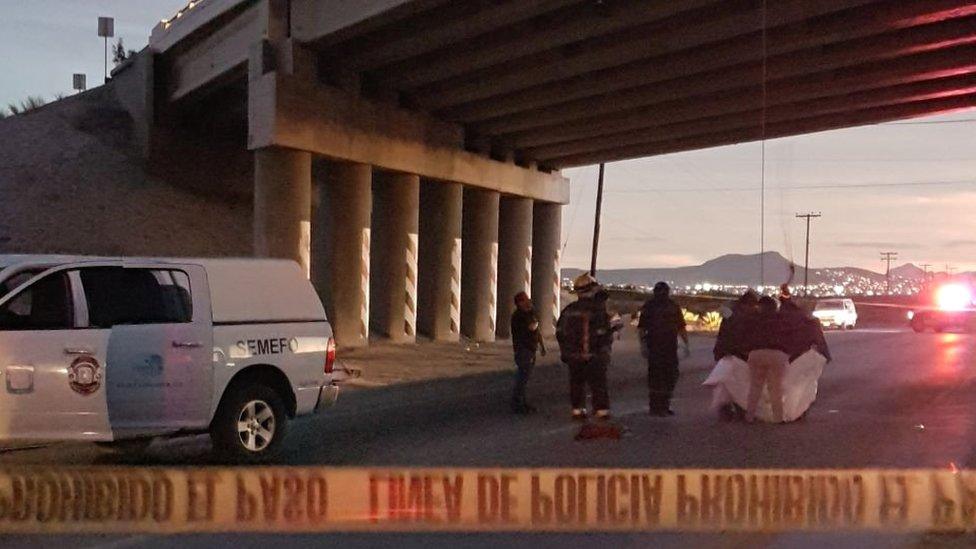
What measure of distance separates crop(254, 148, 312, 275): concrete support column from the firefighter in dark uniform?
1235cm

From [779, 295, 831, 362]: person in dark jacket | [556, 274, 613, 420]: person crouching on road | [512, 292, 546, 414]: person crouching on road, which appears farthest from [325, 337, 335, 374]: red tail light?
[779, 295, 831, 362]: person in dark jacket

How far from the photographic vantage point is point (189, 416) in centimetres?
1023

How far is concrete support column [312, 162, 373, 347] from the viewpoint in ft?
91.6

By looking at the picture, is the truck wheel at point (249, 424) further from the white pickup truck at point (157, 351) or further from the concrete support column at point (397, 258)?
the concrete support column at point (397, 258)

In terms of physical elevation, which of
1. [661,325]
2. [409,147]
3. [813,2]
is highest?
[813,2]

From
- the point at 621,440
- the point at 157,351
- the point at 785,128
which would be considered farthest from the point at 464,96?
the point at 157,351

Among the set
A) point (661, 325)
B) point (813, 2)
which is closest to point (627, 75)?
point (813, 2)

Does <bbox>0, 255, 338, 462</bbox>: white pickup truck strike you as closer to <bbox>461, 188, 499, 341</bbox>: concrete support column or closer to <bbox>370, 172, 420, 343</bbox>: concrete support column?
<bbox>370, 172, 420, 343</bbox>: concrete support column

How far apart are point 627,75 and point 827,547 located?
19.8 m

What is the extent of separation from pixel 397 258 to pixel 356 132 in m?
4.61

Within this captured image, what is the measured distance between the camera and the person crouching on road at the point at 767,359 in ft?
45.2

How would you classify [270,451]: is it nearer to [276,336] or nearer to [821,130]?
[276,336]

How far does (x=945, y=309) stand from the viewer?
134 ft

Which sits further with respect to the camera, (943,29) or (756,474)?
(943,29)
